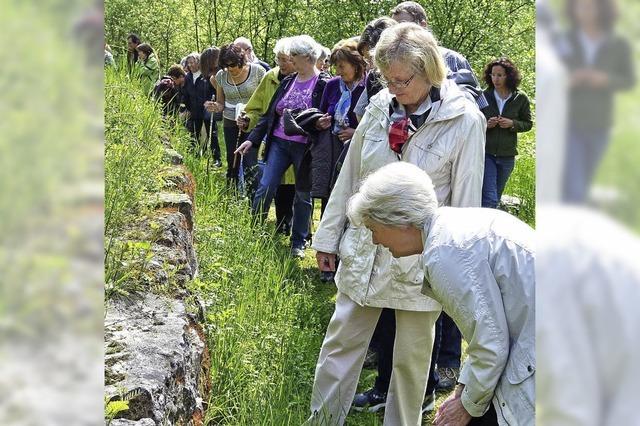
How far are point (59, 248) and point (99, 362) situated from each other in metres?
0.13

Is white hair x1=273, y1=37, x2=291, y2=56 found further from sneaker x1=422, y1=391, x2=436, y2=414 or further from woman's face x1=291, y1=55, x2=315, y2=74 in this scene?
sneaker x1=422, y1=391, x2=436, y2=414

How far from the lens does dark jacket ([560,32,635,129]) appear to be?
1.86 feet

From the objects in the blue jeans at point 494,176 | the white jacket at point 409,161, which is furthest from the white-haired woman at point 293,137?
the white jacket at point 409,161

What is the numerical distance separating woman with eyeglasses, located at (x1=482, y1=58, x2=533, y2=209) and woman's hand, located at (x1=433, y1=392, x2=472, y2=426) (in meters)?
4.89

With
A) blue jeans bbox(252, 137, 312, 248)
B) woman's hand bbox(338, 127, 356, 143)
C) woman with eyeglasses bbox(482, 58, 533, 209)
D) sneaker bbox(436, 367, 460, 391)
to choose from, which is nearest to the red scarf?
sneaker bbox(436, 367, 460, 391)

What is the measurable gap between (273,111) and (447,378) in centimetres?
292

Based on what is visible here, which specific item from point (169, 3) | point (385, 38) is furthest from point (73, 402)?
point (169, 3)

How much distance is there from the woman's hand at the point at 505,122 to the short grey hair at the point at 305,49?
1.98 meters

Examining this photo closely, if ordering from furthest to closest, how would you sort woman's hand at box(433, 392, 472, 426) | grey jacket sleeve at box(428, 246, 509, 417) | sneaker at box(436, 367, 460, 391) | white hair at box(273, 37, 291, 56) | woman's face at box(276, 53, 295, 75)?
woman's face at box(276, 53, 295, 75) < white hair at box(273, 37, 291, 56) < sneaker at box(436, 367, 460, 391) < woman's hand at box(433, 392, 472, 426) < grey jacket sleeve at box(428, 246, 509, 417)

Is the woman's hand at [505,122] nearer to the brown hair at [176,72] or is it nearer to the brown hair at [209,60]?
the brown hair at [209,60]

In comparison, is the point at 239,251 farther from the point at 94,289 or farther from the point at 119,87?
the point at 94,289

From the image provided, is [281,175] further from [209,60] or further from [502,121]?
[209,60]

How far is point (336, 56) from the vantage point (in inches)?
231

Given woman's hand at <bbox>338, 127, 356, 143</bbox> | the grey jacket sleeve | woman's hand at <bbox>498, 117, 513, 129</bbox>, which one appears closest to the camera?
the grey jacket sleeve
